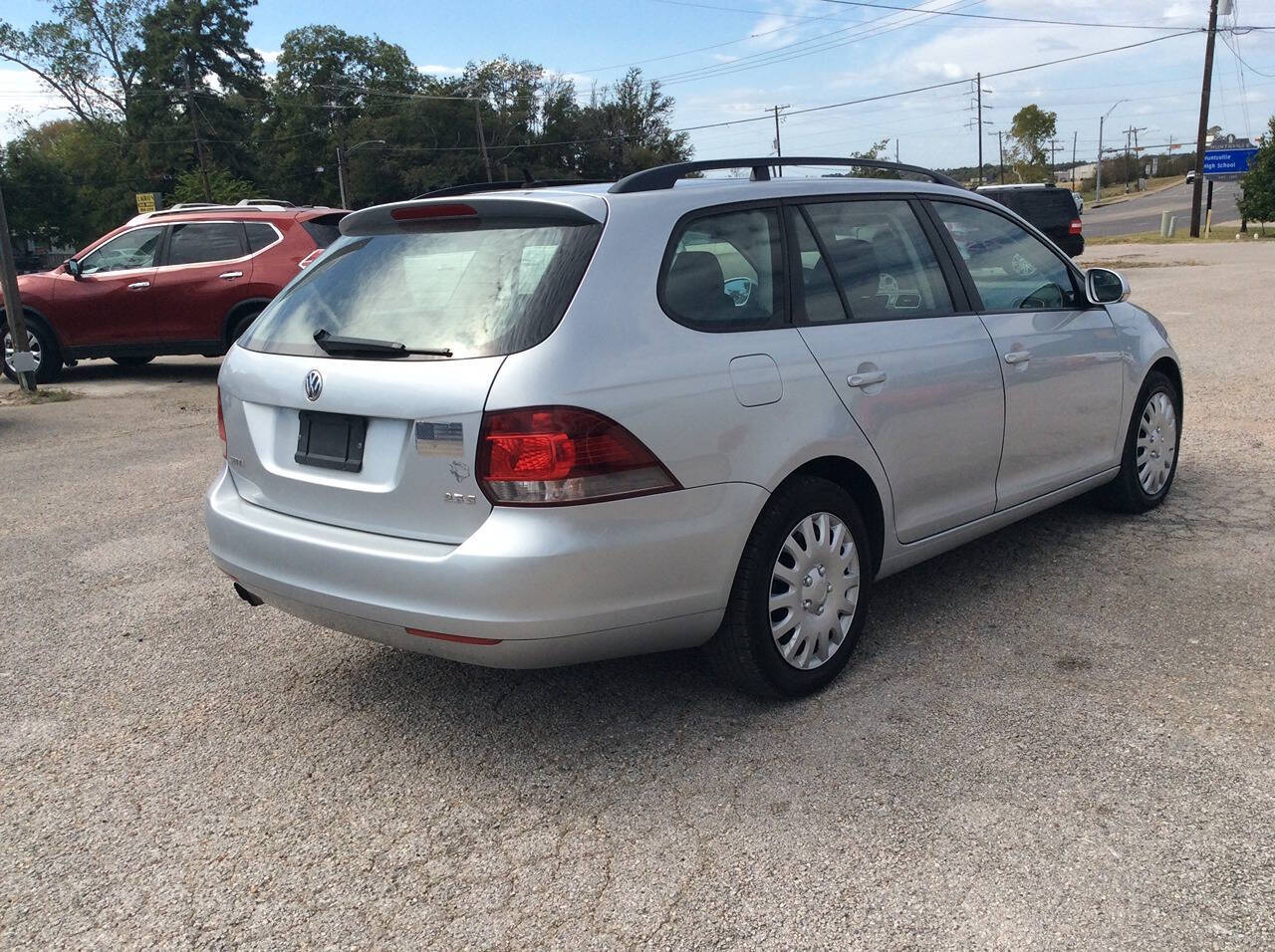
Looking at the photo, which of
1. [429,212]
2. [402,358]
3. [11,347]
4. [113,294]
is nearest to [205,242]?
[113,294]

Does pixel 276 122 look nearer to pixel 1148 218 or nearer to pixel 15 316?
pixel 1148 218

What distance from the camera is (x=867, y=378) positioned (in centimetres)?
380

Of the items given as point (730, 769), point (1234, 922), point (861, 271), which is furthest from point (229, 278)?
point (1234, 922)

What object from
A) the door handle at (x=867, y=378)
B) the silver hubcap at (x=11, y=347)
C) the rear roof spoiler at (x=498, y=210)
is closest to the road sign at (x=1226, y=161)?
the silver hubcap at (x=11, y=347)

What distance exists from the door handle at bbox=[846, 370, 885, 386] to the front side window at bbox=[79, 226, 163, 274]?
34.0 feet

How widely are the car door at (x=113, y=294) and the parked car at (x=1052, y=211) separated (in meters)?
13.2

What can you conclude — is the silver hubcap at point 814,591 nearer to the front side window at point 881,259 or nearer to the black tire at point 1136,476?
the front side window at point 881,259

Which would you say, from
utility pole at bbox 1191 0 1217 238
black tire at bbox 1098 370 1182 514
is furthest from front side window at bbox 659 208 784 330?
utility pole at bbox 1191 0 1217 238

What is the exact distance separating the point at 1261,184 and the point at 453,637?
42465mm

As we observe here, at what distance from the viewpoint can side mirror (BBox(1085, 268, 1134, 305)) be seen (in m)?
5.05

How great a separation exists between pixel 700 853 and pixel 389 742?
3.85 feet

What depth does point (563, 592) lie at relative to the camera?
303cm

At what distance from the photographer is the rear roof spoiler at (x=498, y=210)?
11.0ft

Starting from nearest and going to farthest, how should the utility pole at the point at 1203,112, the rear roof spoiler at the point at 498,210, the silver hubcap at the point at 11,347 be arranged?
1. the rear roof spoiler at the point at 498,210
2. the silver hubcap at the point at 11,347
3. the utility pole at the point at 1203,112
